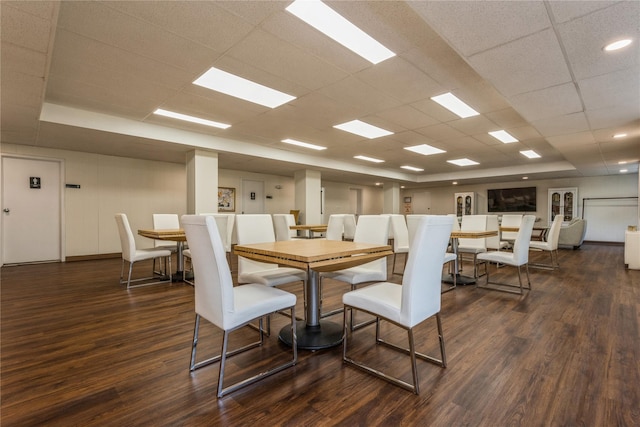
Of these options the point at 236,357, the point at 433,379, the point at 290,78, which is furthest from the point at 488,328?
the point at 290,78

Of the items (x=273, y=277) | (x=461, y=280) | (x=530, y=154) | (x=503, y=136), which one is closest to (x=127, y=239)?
(x=273, y=277)

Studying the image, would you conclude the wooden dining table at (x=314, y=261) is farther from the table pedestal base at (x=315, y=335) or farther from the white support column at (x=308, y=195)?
the white support column at (x=308, y=195)

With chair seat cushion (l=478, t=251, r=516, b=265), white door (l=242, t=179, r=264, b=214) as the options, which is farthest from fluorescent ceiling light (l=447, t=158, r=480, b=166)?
white door (l=242, t=179, r=264, b=214)

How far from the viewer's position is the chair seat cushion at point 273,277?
2.44 meters

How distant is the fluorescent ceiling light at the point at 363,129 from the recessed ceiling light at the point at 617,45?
3.13m

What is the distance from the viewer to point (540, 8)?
6.10ft

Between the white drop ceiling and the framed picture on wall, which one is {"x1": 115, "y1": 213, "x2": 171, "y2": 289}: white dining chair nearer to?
the white drop ceiling

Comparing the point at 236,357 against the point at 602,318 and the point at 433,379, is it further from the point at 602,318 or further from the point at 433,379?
the point at 602,318

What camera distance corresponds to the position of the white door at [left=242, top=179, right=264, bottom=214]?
30.3 ft

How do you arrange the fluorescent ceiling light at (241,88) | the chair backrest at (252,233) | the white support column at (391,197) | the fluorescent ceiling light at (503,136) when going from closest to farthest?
the chair backrest at (252,233) < the fluorescent ceiling light at (241,88) < the fluorescent ceiling light at (503,136) < the white support column at (391,197)

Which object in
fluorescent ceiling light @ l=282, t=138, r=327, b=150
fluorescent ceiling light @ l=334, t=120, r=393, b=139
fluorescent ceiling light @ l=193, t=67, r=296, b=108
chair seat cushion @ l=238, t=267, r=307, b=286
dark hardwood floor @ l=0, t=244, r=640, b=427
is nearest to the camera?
dark hardwood floor @ l=0, t=244, r=640, b=427

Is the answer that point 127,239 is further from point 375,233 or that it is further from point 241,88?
point 375,233

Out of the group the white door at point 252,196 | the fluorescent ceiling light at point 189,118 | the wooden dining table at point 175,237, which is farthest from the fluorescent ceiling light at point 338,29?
the white door at point 252,196

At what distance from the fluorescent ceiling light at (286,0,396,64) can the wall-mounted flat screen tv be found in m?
11.1
